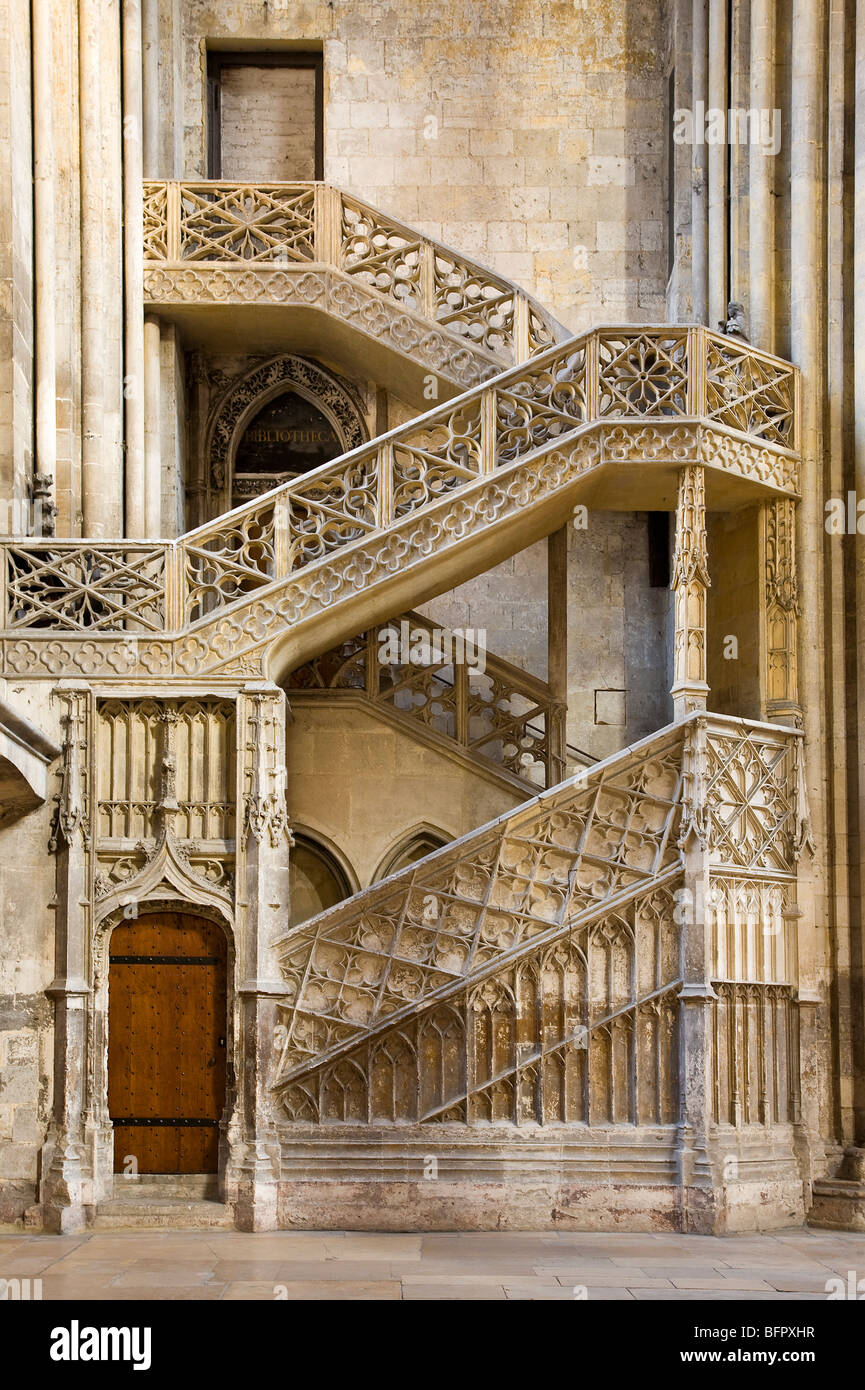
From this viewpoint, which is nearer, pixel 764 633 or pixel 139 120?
pixel 764 633

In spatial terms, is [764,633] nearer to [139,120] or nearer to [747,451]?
[747,451]

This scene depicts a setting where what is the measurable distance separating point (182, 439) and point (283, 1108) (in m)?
7.73

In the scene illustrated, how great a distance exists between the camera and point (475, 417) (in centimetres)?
1350

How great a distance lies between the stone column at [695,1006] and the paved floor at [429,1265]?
0.40 metres

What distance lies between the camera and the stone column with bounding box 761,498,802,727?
1364cm

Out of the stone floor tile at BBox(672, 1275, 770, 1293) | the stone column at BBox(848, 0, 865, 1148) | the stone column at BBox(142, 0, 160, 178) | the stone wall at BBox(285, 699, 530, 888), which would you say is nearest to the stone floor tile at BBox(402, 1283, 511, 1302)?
the stone floor tile at BBox(672, 1275, 770, 1293)

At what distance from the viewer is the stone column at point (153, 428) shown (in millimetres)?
15680

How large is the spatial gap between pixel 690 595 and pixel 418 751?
3643 millimetres

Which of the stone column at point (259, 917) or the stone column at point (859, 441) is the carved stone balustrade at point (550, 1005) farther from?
the stone column at point (859, 441)

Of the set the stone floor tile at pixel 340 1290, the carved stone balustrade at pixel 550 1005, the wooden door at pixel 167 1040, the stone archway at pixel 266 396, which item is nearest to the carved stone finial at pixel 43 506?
the wooden door at pixel 167 1040
